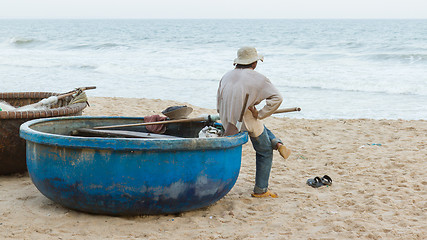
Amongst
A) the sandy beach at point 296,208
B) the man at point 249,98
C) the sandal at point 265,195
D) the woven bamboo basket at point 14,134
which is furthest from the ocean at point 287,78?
the woven bamboo basket at point 14,134

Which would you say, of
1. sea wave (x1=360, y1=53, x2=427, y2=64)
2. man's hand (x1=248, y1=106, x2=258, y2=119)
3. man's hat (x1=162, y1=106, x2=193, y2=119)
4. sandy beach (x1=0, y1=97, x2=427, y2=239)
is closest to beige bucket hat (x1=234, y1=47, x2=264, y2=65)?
man's hand (x1=248, y1=106, x2=258, y2=119)

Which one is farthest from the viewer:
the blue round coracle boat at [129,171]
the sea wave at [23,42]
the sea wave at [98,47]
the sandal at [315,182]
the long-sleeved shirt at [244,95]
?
the sea wave at [23,42]

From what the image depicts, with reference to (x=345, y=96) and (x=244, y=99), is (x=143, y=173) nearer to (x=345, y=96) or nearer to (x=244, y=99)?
(x=244, y=99)

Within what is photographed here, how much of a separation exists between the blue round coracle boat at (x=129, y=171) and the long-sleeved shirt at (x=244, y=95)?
31 centimetres

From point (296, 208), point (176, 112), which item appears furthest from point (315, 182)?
point (176, 112)

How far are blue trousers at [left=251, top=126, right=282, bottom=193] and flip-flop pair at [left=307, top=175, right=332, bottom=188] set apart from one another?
67 centimetres

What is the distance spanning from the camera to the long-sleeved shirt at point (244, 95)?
4.16 m

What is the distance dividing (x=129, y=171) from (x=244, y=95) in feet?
3.91

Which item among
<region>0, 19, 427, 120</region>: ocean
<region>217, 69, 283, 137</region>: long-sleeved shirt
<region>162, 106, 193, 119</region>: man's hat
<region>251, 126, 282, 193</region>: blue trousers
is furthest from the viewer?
<region>0, 19, 427, 120</region>: ocean

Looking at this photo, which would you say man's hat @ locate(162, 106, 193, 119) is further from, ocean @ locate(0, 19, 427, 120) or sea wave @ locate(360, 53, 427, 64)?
sea wave @ locate(360, 53, 427, 64)

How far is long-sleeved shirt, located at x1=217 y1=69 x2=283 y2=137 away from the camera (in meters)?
4.16

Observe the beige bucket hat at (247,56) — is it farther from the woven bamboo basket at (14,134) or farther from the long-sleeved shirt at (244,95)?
the woven bamboo basket at (14,134)

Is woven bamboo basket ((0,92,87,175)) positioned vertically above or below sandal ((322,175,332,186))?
above

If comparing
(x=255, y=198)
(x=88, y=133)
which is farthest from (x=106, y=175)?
(x=255, y=198)
